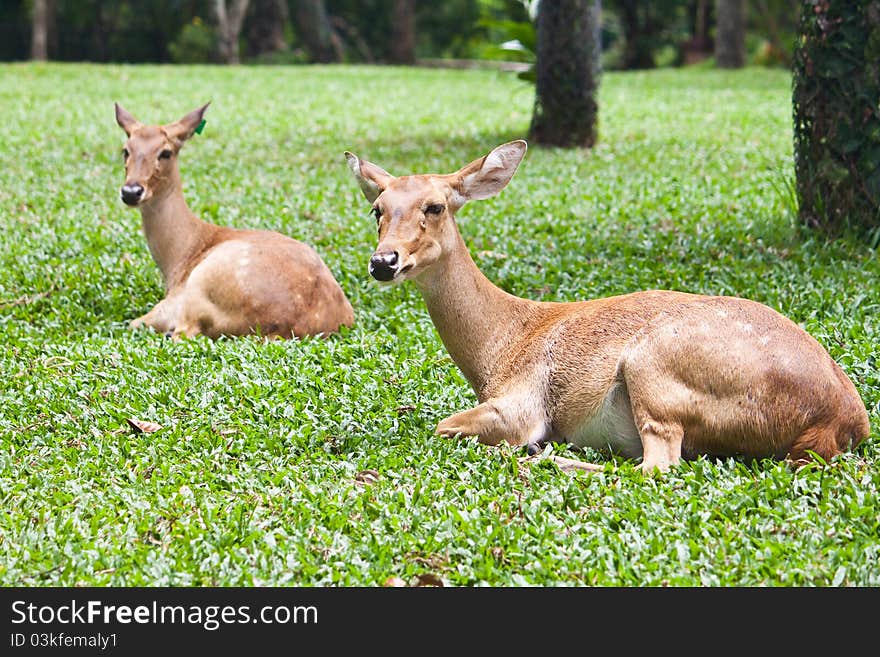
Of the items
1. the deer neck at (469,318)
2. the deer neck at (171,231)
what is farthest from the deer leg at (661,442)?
the deer neck at (171,231)

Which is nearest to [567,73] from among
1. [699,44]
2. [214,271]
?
[214,271]

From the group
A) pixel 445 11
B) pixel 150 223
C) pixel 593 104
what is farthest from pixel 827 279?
pixel 445 11

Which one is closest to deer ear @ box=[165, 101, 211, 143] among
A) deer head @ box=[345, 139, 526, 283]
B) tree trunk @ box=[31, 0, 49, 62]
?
deer head @ box=[345, 139, 526, 283]

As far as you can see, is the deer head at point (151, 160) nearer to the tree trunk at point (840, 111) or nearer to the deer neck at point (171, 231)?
the deer neck at point (171, 231)

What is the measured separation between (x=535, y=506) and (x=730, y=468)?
32.2 inches

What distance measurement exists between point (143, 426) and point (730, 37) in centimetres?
2256

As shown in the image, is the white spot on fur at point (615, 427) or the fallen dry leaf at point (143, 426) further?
the fallen dry leaf at point (143, 426)

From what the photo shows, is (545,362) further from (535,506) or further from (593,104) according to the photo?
(593,104)

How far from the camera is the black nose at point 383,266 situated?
15.0 feet

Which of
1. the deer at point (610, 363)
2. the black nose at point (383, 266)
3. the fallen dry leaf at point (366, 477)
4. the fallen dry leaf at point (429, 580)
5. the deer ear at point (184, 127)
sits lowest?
the fallen dry leaf at point (429, 580)

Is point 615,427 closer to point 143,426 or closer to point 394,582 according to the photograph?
point 394,582

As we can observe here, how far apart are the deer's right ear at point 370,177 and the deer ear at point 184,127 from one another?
10.2 ft

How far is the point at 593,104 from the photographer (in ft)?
A: 44.0

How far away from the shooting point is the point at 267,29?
30.4 meters
